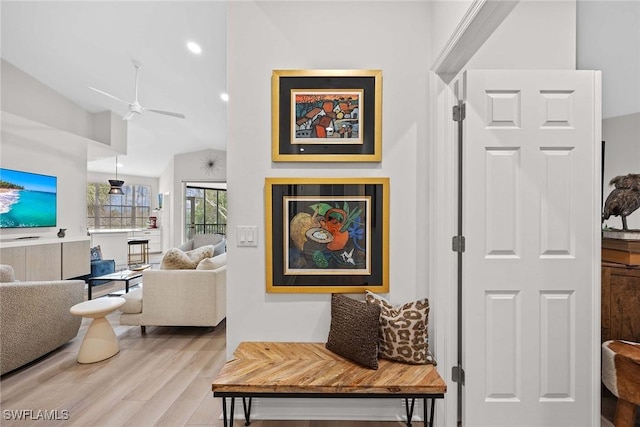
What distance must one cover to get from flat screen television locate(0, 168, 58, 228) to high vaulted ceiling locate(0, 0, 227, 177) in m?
1.55

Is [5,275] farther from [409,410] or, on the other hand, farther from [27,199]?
[409,410]

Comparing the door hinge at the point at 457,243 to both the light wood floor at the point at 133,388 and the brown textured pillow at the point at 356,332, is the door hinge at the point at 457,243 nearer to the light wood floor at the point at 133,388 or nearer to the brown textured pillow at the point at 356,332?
the brown textured pillow at the point at 356,332

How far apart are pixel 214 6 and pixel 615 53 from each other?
3186mm

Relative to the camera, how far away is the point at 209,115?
5.88 m

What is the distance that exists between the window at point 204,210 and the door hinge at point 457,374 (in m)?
8.33

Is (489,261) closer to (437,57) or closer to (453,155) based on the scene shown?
(453,155)

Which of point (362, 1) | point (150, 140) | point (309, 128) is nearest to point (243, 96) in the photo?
point (309, 128)

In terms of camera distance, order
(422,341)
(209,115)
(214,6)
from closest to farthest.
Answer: (422,341) → (214,6) → (209,115)

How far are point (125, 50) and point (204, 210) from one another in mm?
6362

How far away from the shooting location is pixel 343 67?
1.92 m

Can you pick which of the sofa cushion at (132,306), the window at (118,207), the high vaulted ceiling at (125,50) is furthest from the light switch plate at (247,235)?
the window at (118,207)

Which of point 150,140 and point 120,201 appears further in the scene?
point 120,201

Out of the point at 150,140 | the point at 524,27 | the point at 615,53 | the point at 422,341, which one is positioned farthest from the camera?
the point at 150,140

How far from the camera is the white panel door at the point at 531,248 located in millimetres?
1712
